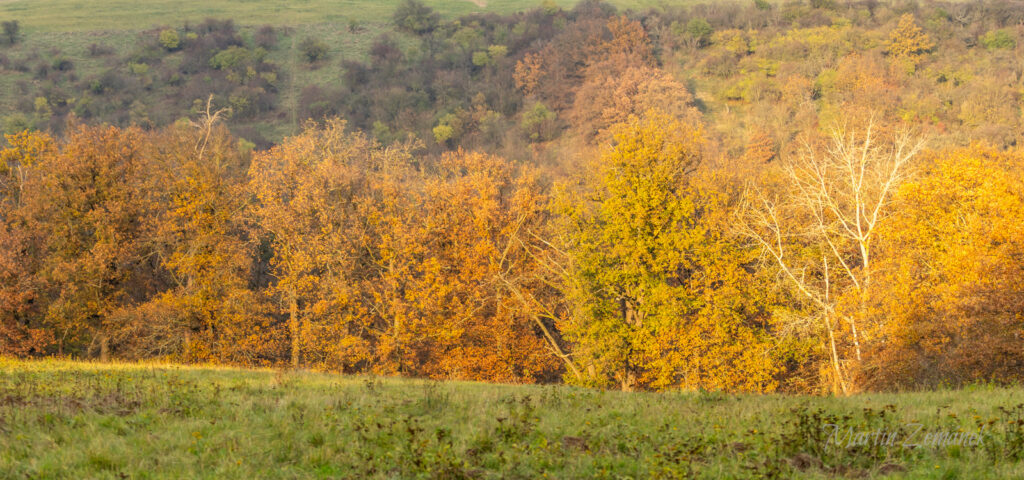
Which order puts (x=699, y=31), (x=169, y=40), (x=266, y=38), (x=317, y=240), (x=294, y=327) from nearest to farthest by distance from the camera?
(x=294, y=327), (x=317, y=240), (x=169, y=40), (x=699, y=31), (x=266, y=38)

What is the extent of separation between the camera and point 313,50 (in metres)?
142

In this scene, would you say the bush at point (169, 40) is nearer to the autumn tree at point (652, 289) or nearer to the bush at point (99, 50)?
the bush at point (99, 50)

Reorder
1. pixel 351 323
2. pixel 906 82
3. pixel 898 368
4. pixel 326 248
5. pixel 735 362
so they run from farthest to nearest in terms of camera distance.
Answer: pixel 906 82 → pixel 351 323 → pixel 326 248 → pixel 735 362 → pixel 898 368

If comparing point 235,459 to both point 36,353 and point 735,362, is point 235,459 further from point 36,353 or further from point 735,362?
point 36,353

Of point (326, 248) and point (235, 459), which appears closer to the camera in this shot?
point (235, 459)

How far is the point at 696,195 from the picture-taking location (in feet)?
121

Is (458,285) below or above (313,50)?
below

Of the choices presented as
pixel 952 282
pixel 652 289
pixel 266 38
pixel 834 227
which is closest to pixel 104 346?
pixel 652 289

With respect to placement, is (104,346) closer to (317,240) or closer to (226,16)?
(317,240)

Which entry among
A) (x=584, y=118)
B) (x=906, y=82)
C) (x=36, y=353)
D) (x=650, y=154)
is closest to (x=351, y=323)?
(x=36, y=353)

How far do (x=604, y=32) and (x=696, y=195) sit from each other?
313 feet

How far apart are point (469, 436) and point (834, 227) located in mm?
26960

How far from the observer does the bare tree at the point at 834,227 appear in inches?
1088

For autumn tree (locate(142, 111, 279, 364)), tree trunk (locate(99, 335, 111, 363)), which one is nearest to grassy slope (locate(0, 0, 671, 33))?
autumn tree (locate(142, 111, 279, 364))
